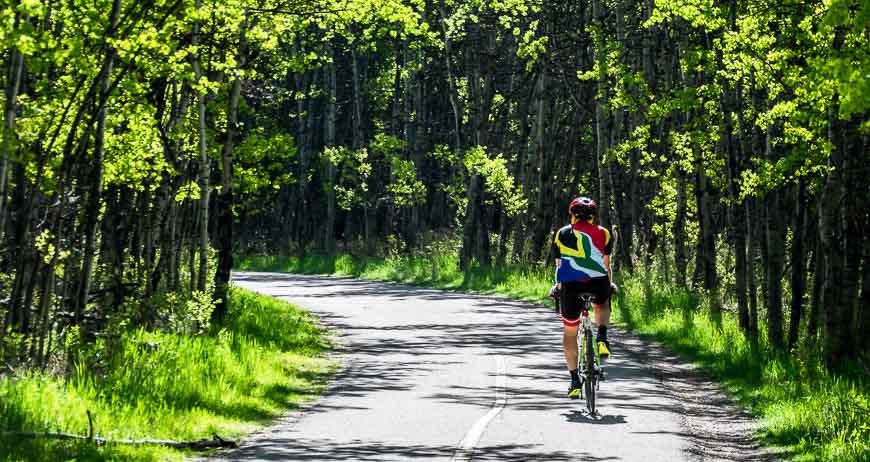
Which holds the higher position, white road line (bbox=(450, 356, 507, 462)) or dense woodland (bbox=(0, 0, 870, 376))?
dense woodland (bbox=(0, 0, 870, 376))

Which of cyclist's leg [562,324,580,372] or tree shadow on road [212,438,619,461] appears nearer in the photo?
tree shadow on road [212,438,619,461]

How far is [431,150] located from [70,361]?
51206 mm

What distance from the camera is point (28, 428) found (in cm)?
1047

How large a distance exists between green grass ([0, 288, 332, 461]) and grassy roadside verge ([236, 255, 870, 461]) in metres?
5.37

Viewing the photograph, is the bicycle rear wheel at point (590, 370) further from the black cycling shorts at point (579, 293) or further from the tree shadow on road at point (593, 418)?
the black cycling shorts at point (579, 293)

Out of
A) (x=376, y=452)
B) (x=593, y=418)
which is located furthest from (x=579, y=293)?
(x=376, y=452)

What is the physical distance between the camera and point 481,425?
12672 millimetres

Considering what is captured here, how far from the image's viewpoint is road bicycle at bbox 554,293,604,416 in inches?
516

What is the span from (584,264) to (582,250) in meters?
0.15

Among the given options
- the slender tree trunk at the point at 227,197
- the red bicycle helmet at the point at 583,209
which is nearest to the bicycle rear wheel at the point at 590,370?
the red bicycle helmet at the point at 583,209

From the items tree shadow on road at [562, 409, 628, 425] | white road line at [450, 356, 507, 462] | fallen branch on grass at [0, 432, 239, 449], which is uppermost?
fallen branch on grass at [0, 432, 239, 449]

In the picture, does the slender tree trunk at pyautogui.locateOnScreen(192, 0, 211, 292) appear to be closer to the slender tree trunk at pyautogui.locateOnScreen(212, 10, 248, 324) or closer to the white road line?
the slender tree trunk at pyautogui.locateOnScreen(212, 10, 248, 324)

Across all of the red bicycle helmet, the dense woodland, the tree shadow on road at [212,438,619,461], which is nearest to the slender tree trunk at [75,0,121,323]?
the dense woodland

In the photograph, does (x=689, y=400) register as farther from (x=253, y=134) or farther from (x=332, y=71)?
(x=332, y=71)
